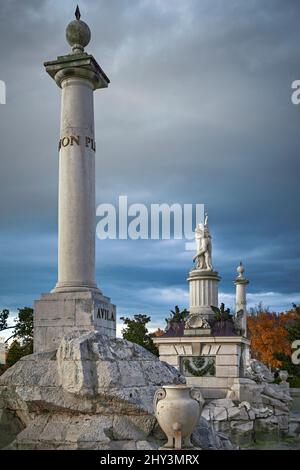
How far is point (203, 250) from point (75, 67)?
50.8ft

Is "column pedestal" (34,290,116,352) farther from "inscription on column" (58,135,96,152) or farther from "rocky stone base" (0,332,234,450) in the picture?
"inscription on column" (58,135,96,152)

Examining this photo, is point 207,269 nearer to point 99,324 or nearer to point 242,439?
point 242,439

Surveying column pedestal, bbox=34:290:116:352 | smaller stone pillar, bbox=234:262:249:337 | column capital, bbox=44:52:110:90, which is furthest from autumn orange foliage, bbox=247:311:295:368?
column capital, bbox=44:52:110:90

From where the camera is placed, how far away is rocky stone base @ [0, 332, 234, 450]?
10.4m

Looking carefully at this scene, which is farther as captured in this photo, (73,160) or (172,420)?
(73,160)

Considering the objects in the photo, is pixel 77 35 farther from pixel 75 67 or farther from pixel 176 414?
pixel 176 414

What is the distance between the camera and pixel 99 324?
12.7 m

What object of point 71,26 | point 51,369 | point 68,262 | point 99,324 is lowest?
point 51,369

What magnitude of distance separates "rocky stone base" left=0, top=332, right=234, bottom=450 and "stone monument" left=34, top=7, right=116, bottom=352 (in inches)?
39.8

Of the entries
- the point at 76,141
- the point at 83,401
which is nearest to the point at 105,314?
the point at 83,401

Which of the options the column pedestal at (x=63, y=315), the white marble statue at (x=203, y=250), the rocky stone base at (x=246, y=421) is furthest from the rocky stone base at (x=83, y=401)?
the white marble statue at (x=203, y=250)

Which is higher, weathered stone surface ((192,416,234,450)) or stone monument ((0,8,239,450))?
stone monument ((0,8,239,450))
